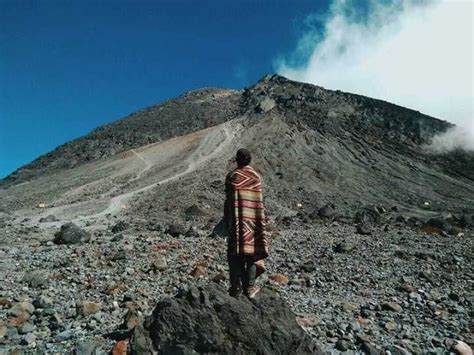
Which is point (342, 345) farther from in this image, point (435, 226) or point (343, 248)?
point (435, 226)

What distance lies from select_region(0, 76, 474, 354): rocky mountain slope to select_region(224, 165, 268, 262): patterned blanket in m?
2.99

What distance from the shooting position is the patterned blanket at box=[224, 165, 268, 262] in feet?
26.5

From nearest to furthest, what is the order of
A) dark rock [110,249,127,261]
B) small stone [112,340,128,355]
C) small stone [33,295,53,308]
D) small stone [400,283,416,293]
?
small stone [112,340,128,355] < small stone [33,295,53,308] < small stone [400,283,416,293] < dark rock [110,249,127,261]

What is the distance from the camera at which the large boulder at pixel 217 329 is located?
7.72m

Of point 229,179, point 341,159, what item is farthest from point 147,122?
point 229,179

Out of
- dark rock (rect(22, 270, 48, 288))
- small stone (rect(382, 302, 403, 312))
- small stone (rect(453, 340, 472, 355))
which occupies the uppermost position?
dark rock (rect(22, 270, 48, 288))

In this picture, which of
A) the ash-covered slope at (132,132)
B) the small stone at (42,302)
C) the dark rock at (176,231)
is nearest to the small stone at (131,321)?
the small stone at (42,302)

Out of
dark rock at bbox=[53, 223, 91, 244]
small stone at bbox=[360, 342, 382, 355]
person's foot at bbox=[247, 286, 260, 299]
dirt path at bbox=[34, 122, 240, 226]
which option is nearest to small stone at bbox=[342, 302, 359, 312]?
small stone at bbox=[360, 342, 382, 355]

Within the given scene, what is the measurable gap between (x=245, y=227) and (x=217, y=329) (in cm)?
163

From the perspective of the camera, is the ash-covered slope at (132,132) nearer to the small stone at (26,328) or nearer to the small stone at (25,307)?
the small stone at (25,307)

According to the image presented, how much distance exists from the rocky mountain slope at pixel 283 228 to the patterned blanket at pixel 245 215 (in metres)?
2.99

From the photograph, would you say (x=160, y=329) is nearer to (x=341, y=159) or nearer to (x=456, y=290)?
(x=456, y=290)

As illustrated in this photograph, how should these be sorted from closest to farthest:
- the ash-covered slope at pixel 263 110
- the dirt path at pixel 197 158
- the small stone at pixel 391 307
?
the small stone at pixel 391 307 → the dirt path at pixel 197 158 → the ash-covered slope at pixel 263 110

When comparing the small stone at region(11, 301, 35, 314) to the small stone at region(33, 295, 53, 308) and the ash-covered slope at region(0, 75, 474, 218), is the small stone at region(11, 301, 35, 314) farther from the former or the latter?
the ash-covered slope at region(0, 75, 474, 218)
